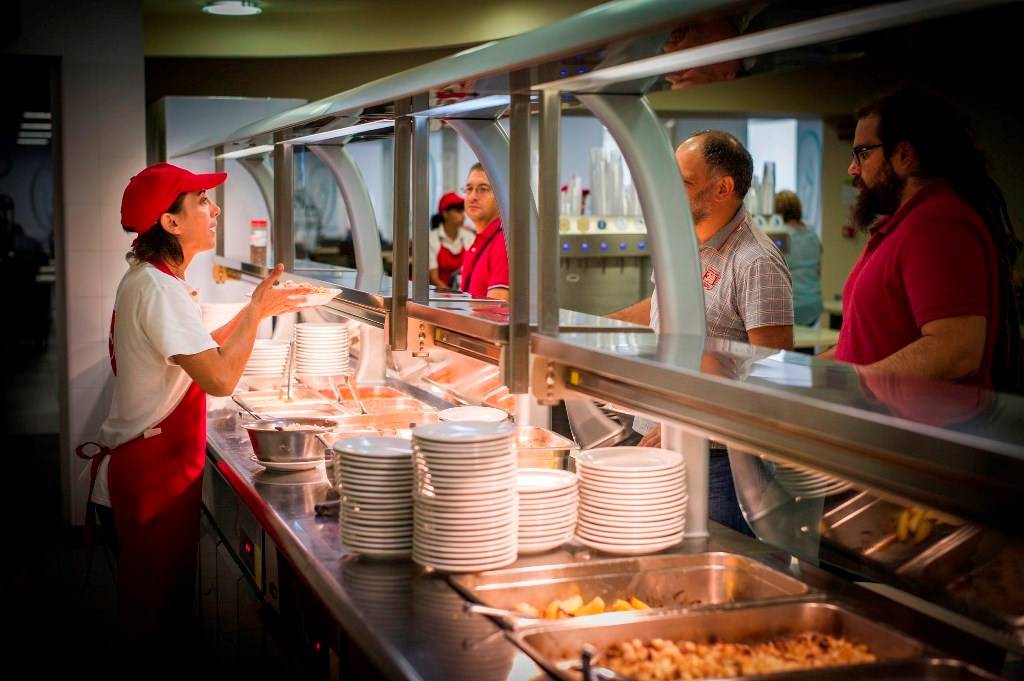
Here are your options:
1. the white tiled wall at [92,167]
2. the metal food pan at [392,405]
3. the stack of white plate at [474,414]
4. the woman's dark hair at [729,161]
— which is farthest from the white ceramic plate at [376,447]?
the white tiled wall at [92,167]

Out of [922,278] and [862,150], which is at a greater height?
[862,150]

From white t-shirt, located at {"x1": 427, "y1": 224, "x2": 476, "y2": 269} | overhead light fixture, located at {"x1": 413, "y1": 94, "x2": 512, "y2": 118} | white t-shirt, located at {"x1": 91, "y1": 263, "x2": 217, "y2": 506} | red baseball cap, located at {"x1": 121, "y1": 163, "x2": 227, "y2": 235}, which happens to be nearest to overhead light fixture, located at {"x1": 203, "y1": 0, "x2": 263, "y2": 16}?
white t-shirt, located at {"x1": 427, "y1": 224, "x2": 476, "y2": 269}

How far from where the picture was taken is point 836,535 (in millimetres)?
2309

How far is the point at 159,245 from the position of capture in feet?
10.9

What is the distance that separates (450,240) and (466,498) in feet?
23.6

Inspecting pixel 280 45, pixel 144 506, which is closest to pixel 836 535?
pixel 144 506

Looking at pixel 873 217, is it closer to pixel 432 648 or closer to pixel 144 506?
pixel 432 648

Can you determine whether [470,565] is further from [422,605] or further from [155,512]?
[155,512]

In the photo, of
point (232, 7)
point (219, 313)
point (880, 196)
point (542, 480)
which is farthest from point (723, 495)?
point (232, 7)

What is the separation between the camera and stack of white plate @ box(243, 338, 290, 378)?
4359 millimetres

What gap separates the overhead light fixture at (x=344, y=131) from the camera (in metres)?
3.14

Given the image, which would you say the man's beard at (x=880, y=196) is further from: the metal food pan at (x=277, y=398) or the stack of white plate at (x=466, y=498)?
the metal food pan at (x=277, y=398)

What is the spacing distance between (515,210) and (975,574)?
107cm

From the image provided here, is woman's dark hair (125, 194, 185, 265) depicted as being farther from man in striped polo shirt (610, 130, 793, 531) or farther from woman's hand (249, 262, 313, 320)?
man in striped polo shirt (610, 130, 793, 531)
